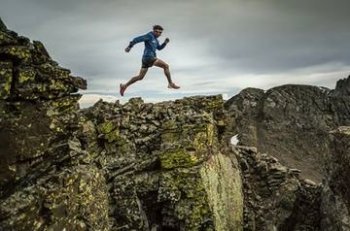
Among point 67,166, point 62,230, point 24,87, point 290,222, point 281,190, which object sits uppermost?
point 24,87

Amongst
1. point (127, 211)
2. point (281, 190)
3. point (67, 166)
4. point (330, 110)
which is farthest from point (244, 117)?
point (67, 166)

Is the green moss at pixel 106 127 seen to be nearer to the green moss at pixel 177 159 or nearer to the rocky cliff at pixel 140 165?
the rocky cliff at pixel 140 165

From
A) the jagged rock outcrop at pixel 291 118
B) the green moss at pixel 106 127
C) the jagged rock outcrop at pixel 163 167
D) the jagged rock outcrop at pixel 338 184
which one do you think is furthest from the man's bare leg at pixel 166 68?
the jagged rock outcrop at pixel 291 118

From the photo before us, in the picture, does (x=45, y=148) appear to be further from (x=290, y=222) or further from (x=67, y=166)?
(x=290, y=222)

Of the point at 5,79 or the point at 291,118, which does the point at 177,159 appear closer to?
the point at 5,79

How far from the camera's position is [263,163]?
36938 millimetres

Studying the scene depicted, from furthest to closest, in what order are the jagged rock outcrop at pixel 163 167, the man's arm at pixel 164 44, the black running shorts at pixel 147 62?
the man's arm at pixel 164 44 → the black running shorts at pixel 147 62 → the jagged rock outcrop at pixel 163 167

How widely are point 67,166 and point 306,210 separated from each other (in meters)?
21.7

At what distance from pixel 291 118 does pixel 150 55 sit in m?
26.9

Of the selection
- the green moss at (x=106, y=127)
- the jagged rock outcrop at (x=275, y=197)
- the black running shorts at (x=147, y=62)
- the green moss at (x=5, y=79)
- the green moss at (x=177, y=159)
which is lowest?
the jagged rock outcrop at (x=275, y=197)

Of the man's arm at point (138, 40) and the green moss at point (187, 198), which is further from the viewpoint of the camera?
the man's arm at point (138, 40)

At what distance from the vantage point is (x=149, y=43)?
30656mm

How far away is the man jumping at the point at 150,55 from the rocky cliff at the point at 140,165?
5.33 ft

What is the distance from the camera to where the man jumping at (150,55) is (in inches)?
1198
